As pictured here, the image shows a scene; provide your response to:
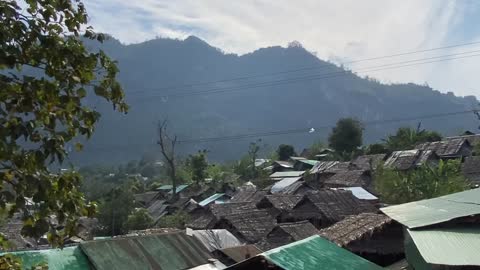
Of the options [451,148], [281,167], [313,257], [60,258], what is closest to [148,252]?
[60,258]

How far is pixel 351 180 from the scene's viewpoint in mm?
39281

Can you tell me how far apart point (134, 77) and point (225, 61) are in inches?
1674

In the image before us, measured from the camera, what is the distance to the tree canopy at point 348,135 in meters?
56.2

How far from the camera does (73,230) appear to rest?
305cm

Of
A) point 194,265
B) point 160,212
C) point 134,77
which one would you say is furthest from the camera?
point 134,77

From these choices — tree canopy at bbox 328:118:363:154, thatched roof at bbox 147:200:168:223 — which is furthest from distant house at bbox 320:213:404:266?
tree canopy at bbox 328:118:363:154

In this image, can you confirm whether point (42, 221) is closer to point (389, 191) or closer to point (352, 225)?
point (352, 225)

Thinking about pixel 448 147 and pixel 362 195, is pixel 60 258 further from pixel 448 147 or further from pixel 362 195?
pixel 448 147

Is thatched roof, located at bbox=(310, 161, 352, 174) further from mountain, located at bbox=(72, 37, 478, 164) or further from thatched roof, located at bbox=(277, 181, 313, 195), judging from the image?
mountain, located at bbox=(72, 37, 478, 164)

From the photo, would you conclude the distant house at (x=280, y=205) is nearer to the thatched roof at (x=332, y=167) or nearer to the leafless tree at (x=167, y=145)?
the leafless tree at (x=167, y=145)

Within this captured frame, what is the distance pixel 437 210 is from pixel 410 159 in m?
33.9

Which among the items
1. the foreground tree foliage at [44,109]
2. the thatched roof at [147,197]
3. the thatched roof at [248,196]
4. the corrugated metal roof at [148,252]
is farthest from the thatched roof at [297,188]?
the foreground tree foliage at [44,109]

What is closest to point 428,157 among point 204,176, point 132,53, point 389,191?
point 389,191

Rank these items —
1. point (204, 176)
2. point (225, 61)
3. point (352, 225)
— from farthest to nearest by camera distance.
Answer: point (225, 61) → point (204, 176) → point (352, 225)
